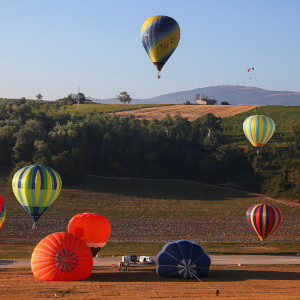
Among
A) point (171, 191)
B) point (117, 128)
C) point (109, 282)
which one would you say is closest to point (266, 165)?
point (171, 191)

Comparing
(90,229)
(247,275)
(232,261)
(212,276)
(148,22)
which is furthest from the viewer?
(148,22)

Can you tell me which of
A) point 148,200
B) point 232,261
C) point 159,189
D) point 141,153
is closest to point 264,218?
point 232,261

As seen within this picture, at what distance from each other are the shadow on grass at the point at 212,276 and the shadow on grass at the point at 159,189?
3189 centimetres

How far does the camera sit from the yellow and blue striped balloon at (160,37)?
4166 centimetres

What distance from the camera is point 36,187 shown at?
116 ft

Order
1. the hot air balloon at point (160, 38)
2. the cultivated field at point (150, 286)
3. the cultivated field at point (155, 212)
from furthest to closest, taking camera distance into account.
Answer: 1. the cultivated field at point (155, 212)
2. the hot air balloon at point (160, 38)
3. the cultivated field at point (150, 286)

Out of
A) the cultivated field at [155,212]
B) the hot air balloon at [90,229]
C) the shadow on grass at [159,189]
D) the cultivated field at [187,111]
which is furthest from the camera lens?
the cultivated field at [187,111]

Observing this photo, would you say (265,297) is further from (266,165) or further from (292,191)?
(266,165)

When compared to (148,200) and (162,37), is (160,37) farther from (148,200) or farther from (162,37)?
(148,200)

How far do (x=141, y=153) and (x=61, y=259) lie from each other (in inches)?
1949

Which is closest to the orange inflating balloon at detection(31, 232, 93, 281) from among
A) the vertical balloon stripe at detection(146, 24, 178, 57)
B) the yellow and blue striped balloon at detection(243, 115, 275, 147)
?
the vertical balloon stripe at detection(146, 24, 178, 57)

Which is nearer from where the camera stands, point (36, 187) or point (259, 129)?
point (36, 187)

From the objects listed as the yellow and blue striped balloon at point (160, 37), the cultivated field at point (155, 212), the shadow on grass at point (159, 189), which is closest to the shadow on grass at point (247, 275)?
the cultivated field at point (155, 212)

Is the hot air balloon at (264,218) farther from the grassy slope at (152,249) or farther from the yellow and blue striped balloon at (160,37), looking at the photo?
the yellow and blue striped balloon at (160,37)
